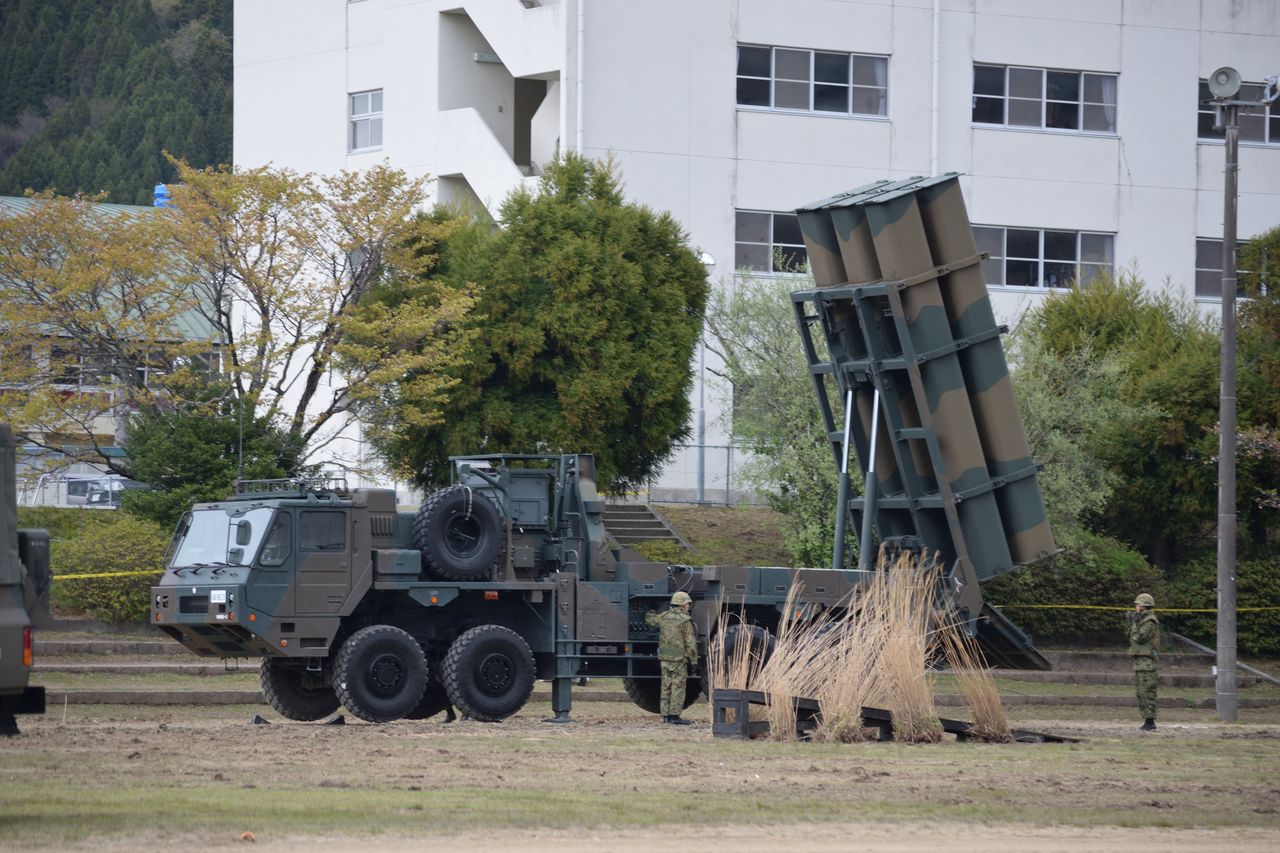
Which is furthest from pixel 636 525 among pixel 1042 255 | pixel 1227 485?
pixel 1042 255

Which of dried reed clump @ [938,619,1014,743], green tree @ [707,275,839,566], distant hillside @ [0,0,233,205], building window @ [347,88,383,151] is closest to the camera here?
dried reed clump @ [938,619,1014,743]

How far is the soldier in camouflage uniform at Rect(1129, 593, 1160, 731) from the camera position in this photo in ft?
64.6

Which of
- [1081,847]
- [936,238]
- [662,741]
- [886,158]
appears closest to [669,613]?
[662,741]

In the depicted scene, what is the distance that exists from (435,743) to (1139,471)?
2085 centimetres

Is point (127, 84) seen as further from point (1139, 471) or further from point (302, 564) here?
point (302, 564)

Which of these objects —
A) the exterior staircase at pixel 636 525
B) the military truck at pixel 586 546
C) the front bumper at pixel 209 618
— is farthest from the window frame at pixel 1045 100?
the front bumper at pixel 209 618

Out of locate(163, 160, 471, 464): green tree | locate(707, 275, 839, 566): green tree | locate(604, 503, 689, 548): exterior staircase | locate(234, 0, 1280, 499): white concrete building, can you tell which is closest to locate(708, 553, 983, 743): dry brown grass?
locate(707, 275, 839, 566): green tree

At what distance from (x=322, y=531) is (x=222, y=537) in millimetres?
1047

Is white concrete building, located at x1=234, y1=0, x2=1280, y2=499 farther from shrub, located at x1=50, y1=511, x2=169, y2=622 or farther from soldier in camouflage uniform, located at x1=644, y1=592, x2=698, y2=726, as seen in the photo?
soldier in camouflage uniform, located at x1=644, y1=592, x2=698, y2=726

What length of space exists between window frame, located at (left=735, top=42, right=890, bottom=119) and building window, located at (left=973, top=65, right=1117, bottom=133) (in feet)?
8.71

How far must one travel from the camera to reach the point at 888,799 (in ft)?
40.6

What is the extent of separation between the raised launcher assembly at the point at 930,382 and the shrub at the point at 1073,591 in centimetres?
950

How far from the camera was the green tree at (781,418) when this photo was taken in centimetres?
3077

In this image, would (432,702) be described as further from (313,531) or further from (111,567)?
(111,567)
